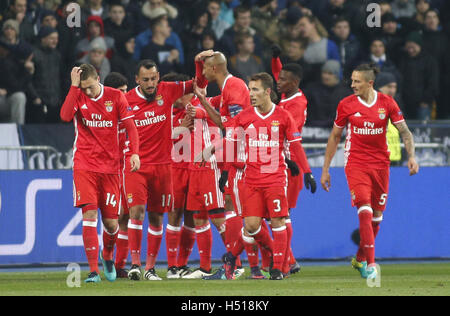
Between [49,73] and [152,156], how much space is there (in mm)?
5291

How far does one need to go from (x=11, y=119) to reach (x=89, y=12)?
3036 millimetres

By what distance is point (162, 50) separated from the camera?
18.1 meters

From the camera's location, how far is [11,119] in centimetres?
1656

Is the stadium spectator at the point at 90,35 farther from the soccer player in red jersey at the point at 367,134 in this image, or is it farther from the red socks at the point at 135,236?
the soccer player in red jersey at the point at 367,134

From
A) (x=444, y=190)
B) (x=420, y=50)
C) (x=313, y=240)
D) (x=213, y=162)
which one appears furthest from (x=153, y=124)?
(x=420, y=50)

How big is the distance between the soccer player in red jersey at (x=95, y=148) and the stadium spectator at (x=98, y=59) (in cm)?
569

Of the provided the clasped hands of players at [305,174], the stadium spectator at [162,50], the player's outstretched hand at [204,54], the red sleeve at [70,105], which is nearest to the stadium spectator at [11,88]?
the stadium spectator at [162,50]

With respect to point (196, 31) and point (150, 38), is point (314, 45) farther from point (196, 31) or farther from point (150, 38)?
point (150, 38)

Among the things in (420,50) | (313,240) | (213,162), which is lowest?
(313,240)

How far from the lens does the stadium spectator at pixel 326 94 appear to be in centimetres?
1750

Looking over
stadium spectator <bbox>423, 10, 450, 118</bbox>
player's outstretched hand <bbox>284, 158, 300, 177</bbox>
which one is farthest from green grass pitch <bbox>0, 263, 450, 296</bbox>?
stadium spectator <bbox>423, 10, 450, 118</bbox>

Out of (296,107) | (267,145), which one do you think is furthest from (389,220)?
(267,145)

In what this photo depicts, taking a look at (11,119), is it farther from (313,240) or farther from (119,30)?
(313,240)

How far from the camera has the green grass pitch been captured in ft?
33.2
